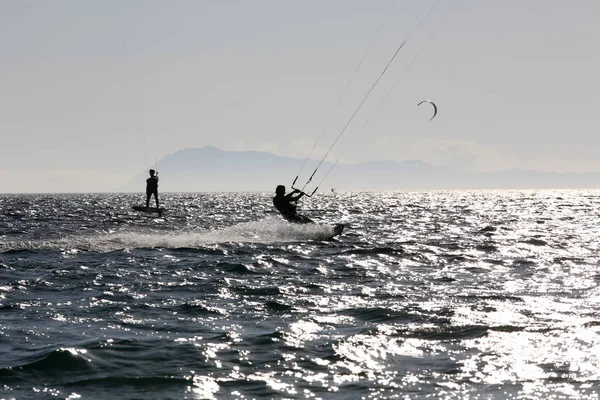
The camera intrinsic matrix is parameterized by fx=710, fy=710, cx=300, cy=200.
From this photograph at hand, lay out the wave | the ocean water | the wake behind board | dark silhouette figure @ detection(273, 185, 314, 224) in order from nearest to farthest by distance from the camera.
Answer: the ocean water → the wave → dark silhouette figure @ detection(273, 185, 314, 224) → the wake behind board

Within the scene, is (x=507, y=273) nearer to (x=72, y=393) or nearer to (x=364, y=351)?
(x=364, y=351)

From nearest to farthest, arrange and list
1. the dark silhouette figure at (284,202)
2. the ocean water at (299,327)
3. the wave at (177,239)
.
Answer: the ocean water at (299,327)
the wave at (177,239)
the dark silhouette figure at (284,202)

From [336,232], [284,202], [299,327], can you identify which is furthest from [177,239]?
[299,327]

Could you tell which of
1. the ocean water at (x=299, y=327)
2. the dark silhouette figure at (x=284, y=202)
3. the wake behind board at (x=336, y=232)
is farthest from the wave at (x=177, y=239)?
the ocean water at (x=299, y=327)

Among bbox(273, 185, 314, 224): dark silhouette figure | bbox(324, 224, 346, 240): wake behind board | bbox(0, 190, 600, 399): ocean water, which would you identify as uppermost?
bbox(273, 185, 314, 224): dark silhouette figure

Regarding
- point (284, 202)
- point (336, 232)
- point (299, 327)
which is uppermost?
point (284, 202)

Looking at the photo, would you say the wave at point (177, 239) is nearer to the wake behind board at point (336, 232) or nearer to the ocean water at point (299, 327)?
the wake behind board at point (336, 232)

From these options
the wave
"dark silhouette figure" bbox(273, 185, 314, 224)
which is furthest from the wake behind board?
"dark silhouette figure" bbox(273, 185, 314, 224)

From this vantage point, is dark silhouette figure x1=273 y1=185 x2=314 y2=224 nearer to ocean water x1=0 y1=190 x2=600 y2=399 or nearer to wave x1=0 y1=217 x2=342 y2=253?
wave x1=0 y1=217 x2=342 y2=253

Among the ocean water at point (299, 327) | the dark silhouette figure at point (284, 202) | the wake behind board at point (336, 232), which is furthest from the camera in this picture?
the wake behind board at point (336, 232)

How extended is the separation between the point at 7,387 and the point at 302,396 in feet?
12.0

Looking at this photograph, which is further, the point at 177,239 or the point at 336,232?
the point at 336,232

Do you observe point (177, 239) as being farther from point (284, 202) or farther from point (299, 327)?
point (299, 327)

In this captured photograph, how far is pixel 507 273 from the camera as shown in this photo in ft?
62.6
